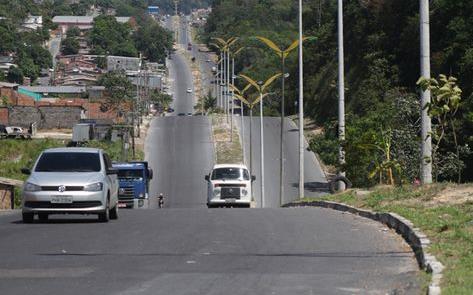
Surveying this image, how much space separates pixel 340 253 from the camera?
16.7m

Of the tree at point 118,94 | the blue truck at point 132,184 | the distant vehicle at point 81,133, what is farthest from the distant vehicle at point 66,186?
the tree at point 118,94

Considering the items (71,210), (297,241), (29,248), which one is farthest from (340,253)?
(71,210)

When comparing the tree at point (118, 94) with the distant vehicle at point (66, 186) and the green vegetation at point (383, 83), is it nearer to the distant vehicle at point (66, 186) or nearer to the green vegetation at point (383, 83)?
the green vegetation at point (383, 83)

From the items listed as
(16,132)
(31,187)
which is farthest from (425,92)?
(16,132)

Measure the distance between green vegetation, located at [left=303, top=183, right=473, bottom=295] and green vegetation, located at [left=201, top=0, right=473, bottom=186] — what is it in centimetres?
399

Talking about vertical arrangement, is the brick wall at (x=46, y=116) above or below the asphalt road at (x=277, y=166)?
above

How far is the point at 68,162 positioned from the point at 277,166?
230ft

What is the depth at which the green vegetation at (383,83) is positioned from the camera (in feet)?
130

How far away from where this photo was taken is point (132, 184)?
57250 mm

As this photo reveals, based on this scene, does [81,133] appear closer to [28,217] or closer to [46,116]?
[46,116]

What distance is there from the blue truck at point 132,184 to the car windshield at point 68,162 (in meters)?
31.7

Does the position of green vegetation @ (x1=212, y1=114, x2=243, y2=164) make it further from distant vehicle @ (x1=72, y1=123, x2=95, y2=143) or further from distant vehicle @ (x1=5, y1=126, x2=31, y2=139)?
distant vehicle @ (x1=5, y1=126, x2=31, y2=139)

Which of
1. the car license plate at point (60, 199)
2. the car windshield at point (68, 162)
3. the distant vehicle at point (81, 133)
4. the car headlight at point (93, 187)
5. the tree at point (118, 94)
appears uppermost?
the tree at point (118, 94)

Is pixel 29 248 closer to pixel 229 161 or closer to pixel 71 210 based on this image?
pixel 71 210
